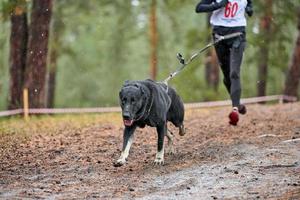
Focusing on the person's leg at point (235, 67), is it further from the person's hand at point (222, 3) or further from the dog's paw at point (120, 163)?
the dog's paw at point (120, 163)

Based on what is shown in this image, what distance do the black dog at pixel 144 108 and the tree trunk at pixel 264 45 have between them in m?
14.0

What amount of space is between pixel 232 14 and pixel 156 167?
3232 mm

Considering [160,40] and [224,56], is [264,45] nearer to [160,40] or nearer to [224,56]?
[160,40]

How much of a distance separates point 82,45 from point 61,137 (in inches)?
1392

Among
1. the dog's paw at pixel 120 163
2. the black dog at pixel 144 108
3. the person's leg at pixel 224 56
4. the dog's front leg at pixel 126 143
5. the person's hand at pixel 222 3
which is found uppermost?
the person's hand at pixel 222 3

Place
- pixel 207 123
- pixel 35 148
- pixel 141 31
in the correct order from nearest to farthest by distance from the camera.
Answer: pixel 35 148, pixel 207 123, pixel 141 31

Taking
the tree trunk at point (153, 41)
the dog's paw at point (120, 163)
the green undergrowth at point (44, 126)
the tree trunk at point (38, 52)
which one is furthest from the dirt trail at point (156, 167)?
the tree trunk at point (153, 41)

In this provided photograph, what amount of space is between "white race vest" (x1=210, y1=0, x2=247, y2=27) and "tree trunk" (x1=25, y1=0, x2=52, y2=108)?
256 inches

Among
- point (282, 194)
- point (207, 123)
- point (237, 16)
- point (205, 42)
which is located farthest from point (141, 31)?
point (282, 194)

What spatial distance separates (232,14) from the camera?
1012cm

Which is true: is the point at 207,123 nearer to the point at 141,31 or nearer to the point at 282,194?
the point at 282,194

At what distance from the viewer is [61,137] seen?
10992 mm

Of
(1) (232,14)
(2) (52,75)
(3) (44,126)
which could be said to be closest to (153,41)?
(2) (52,75)

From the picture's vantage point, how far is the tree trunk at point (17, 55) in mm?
17094
